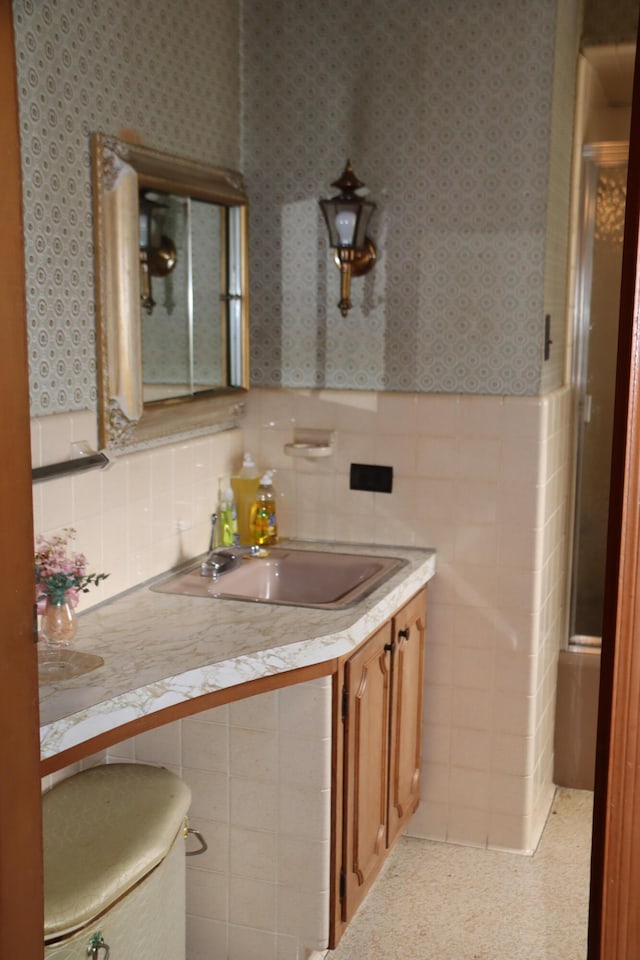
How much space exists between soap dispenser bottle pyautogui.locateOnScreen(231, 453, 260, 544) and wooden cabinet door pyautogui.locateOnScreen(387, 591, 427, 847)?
0.57 m

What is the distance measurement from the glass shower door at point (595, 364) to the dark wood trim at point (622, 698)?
8.22 ft

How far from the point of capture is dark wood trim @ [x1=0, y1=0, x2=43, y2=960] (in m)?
1.02

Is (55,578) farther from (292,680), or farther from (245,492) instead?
(245,492)

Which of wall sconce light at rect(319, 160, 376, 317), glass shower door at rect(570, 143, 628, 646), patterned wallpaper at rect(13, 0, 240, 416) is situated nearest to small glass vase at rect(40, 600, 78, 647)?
patterned wallpaper at rect(13, 0, 240, 416)

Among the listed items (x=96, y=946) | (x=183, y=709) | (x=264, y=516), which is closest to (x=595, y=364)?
(x=264, y=516)

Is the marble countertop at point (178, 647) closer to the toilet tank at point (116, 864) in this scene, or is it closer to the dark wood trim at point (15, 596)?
the toilet tank at point (116, 864)

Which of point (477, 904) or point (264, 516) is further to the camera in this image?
point (264, 516)

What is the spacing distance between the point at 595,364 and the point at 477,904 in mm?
1782

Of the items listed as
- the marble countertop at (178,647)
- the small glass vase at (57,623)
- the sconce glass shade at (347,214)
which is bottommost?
the marble countertop at (178,647)

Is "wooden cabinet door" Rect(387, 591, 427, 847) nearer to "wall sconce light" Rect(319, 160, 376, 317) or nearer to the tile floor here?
the tile floor

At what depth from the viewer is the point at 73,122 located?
225 centimetres

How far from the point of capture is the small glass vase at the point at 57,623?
2.07m

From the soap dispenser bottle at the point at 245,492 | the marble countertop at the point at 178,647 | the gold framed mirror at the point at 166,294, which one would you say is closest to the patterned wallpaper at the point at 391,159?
the gold framed mirror at the point at 166,294

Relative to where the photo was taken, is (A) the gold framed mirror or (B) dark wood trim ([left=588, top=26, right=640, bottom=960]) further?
(A) the gold framed mirror
